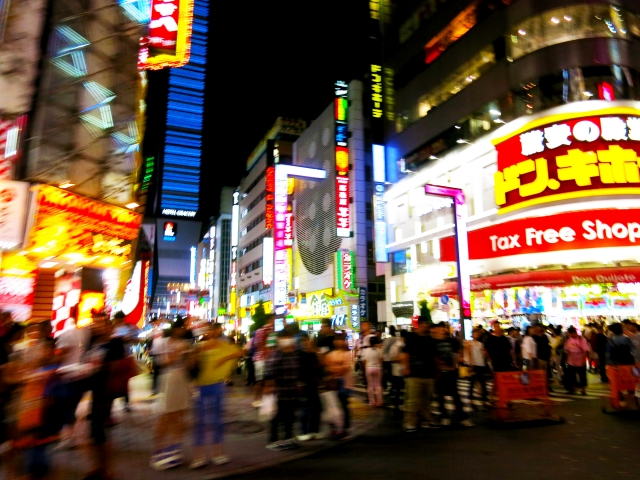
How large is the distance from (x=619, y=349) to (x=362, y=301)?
26.4 metres

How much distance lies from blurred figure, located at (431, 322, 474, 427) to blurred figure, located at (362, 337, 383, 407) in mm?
1944

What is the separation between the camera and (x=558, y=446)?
7.05m

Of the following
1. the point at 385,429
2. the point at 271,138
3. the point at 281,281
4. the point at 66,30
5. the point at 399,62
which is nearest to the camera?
the point at 385,429

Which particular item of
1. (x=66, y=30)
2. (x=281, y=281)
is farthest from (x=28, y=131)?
(x=281, y=281)

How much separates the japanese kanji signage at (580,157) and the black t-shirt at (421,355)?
39.6ft

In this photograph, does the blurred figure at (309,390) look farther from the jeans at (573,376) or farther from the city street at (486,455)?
the jeans at (573,376)

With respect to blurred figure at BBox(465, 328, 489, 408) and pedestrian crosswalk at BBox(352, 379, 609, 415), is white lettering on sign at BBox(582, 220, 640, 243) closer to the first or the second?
pedestrian crosswalk at BBox(352, 379, 609, 415)

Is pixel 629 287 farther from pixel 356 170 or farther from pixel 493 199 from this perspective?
pixel 356 170

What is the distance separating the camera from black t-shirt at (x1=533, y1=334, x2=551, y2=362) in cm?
1274

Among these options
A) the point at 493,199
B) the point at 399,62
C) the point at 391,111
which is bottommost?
the point at 493,199

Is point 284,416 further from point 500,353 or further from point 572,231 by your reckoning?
point 572,231

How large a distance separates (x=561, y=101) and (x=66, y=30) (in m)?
17.0

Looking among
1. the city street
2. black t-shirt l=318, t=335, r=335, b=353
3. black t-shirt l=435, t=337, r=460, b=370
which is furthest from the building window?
black t-shirt l=318, t=335, r=335, b=353

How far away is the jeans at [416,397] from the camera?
27.2 ft
